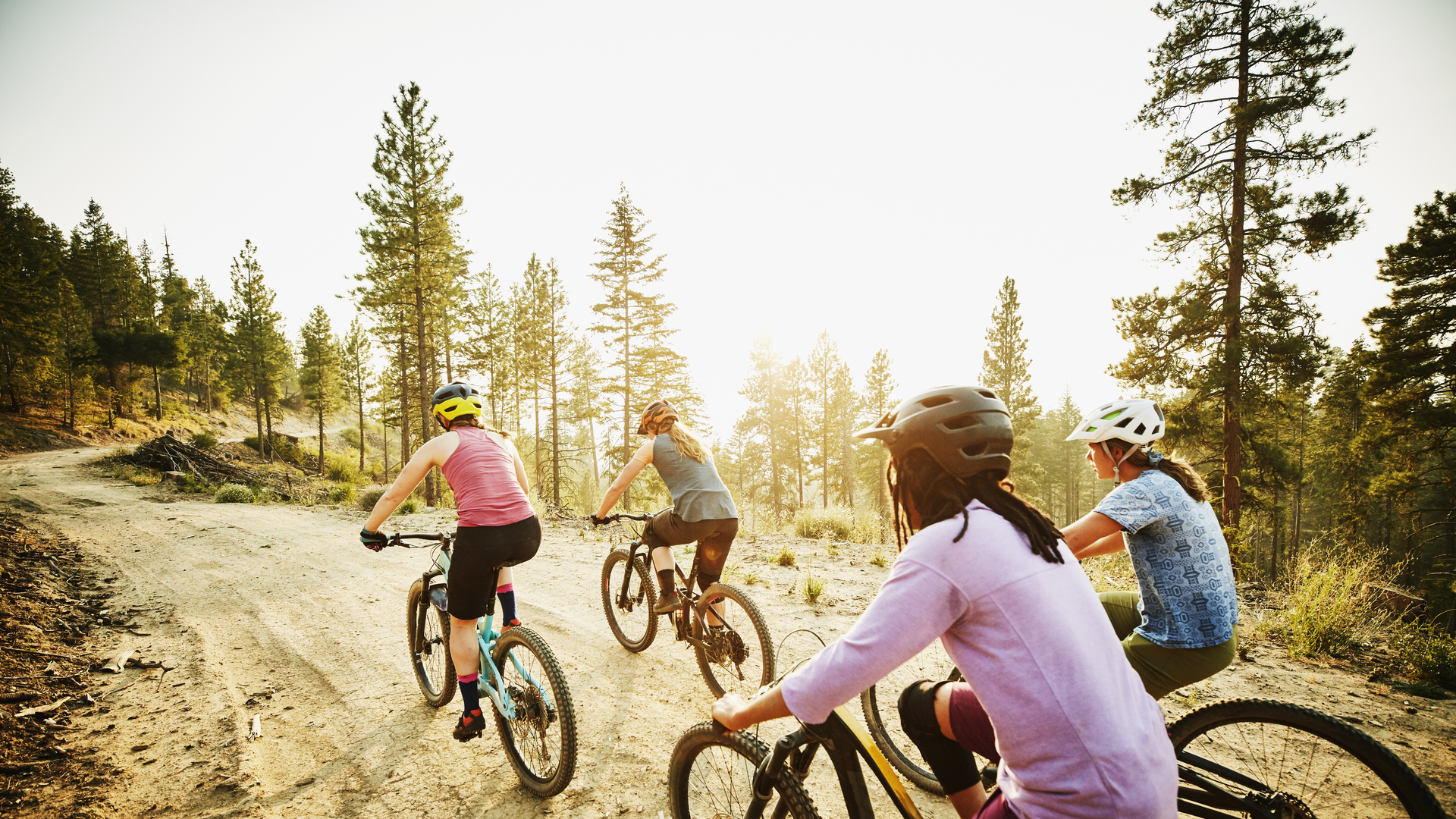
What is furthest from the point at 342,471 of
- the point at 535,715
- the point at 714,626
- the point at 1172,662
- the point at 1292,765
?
the point at 1292,765

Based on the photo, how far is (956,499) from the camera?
157 cm

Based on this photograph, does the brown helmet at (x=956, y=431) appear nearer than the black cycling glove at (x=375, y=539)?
Yes

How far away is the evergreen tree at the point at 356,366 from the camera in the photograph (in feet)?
151

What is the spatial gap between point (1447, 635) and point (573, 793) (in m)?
9.04

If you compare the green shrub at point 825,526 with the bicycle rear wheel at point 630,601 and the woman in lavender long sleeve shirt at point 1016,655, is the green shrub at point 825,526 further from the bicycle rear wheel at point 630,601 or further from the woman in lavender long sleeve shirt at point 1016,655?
the woman in lavender long sleeve shirt at point 1016,655

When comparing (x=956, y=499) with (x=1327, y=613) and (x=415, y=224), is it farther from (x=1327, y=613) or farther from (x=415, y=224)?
(x=415, y=224)

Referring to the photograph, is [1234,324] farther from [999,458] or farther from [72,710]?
[72,710]

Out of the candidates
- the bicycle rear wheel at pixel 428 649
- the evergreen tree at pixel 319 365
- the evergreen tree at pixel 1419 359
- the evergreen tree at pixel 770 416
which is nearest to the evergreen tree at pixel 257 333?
the evergreen tree at pixel 319 365

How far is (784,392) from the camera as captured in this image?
131 ft

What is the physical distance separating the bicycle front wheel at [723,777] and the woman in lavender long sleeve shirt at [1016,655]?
478 millimetres

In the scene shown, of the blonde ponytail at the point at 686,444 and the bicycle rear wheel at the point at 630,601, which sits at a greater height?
the blonde ponytail at the point at 686,444

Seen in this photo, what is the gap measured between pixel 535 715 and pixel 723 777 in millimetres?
1592

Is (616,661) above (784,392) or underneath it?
underneath

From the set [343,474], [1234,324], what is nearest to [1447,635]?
[1234,324]
